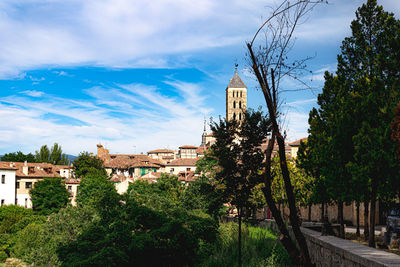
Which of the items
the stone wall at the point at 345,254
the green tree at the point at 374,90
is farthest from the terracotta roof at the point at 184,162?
the stone wall at the point at 345,254

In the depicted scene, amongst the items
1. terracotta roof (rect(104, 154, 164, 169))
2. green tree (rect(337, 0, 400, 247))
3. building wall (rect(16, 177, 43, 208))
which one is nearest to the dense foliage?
green tree (rect(337, 0, 400, 247))

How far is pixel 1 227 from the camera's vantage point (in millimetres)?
43625

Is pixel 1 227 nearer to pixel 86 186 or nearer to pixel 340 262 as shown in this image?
pixel 86 186

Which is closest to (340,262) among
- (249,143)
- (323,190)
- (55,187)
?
(249,143)

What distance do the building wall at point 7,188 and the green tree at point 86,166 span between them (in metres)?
12.5

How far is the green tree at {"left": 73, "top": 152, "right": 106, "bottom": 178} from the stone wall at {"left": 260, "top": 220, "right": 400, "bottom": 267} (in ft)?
193

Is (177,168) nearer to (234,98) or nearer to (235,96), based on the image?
(234,98)

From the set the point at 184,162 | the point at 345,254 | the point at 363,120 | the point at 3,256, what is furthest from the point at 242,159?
the point at 184,162

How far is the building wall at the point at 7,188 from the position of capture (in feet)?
172

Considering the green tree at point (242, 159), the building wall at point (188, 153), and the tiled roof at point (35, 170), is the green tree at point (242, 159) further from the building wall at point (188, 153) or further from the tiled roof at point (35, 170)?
the building wall at point (188, 153)

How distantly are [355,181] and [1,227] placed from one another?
155 ft

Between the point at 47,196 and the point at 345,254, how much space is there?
56.6m

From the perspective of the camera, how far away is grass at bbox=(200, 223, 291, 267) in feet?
36.1

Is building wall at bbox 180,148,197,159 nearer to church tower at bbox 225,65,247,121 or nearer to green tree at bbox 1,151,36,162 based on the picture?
church tower at bbox 225,65,247,121
